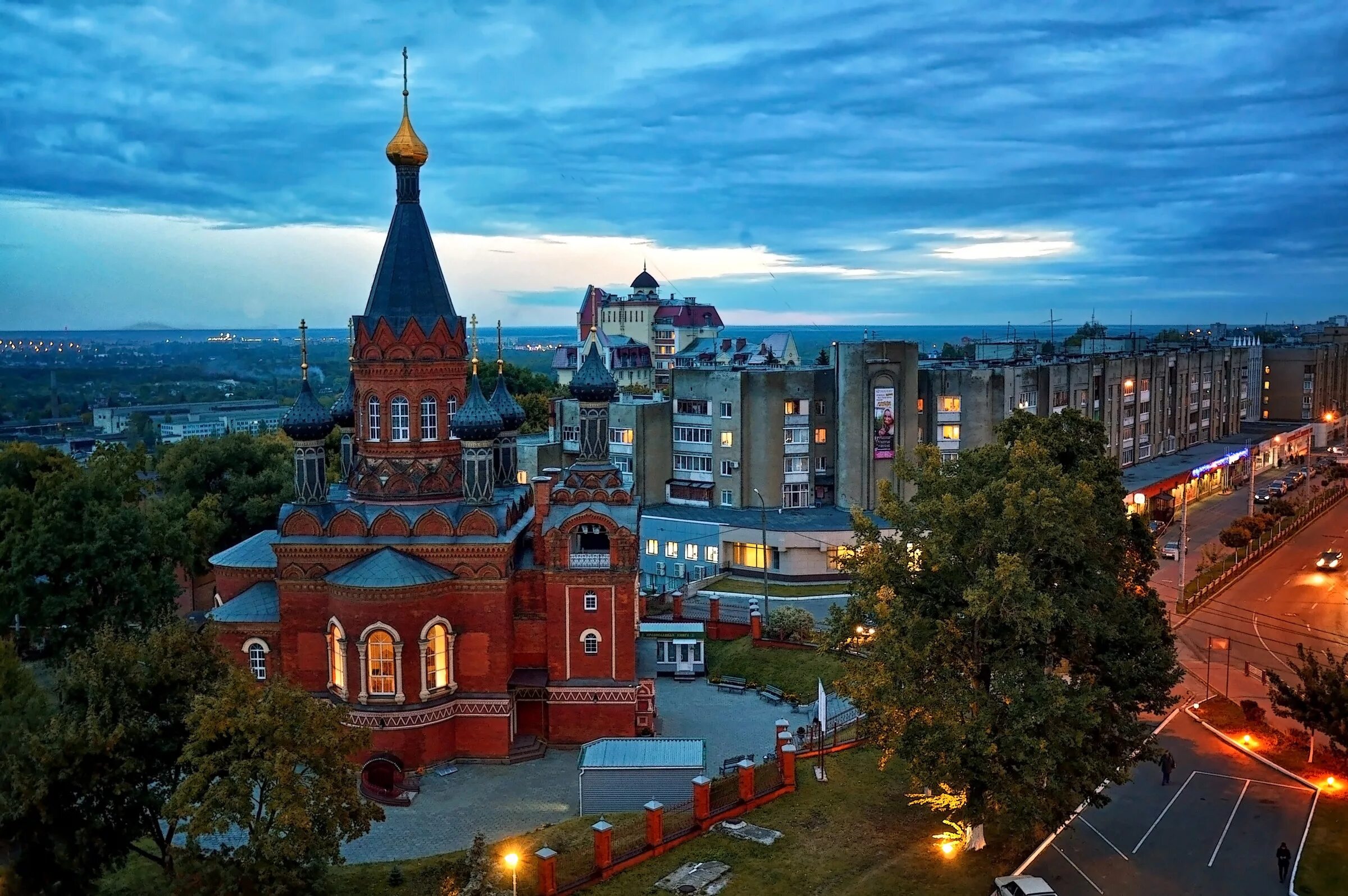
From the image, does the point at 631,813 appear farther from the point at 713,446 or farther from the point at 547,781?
the point at 713,446

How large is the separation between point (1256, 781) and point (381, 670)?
1082 inches

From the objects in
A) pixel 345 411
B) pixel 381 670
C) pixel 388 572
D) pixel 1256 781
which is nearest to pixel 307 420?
pixel 345 411

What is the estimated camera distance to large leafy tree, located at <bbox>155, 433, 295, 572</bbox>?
58.4 meters

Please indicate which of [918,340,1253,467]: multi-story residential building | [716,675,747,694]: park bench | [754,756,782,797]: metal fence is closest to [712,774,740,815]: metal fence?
Result: [754,756,782,797]: metal fence

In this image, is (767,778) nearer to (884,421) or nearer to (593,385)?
(593,385)

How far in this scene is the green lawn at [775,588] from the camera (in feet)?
185

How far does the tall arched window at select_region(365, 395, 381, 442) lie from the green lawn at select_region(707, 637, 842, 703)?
55.0 feet

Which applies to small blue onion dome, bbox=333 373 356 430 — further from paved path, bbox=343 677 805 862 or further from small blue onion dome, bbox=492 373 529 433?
paved path, bbox=343 677 805 862

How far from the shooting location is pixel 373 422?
37.6 m

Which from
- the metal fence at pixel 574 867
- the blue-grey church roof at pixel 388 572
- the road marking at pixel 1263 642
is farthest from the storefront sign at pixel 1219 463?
the metal fence at pixel 574 867

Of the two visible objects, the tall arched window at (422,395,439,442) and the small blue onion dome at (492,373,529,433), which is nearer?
the tall arched window at (422,395,439,442)

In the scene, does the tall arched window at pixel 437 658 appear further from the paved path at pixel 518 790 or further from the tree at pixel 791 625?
the tree at pixel 791 625

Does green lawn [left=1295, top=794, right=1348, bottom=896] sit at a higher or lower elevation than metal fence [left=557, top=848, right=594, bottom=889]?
lower

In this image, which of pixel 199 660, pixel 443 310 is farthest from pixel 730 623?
pixel 199 660
